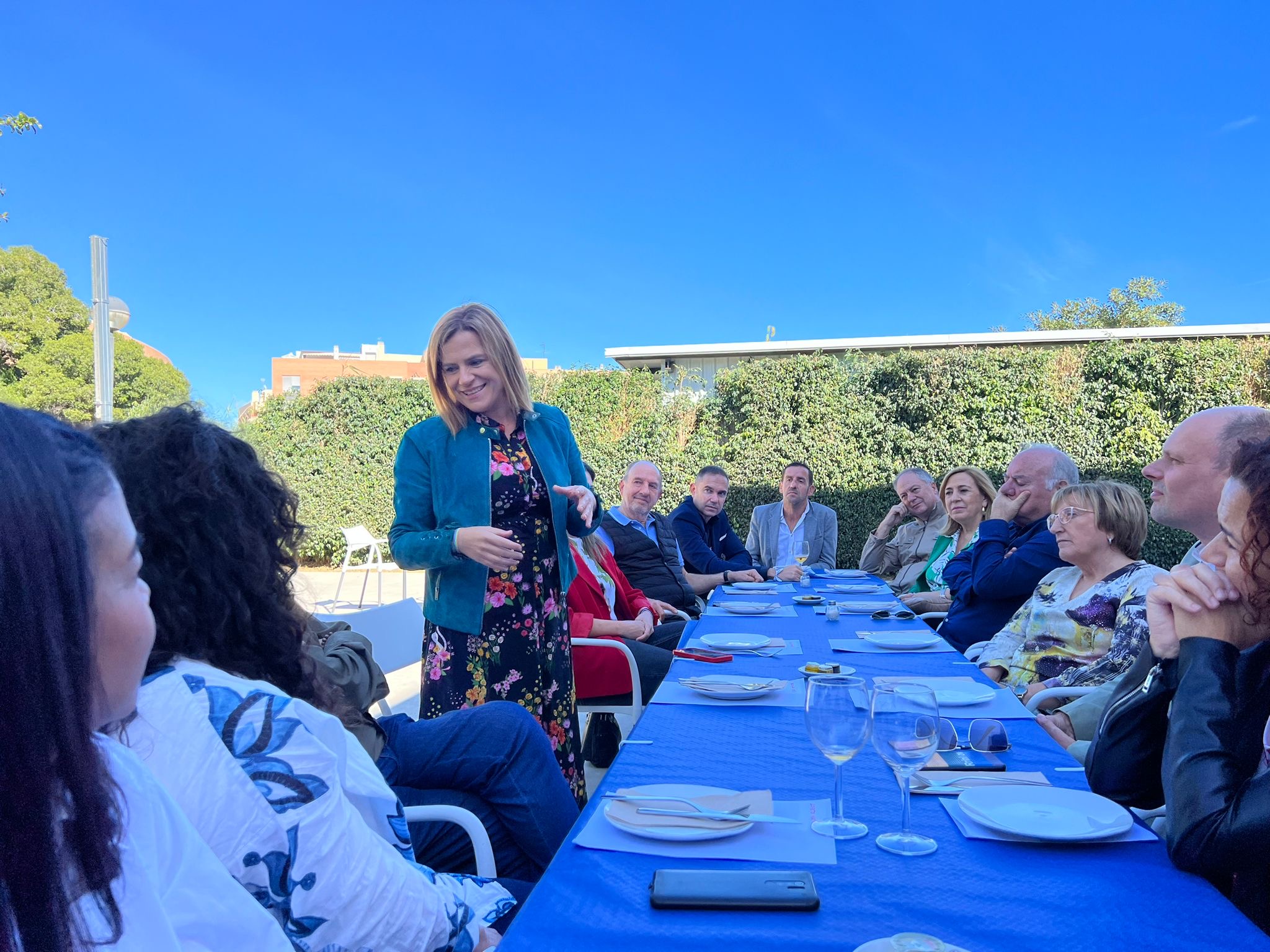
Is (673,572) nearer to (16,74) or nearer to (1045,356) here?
(1045,356)

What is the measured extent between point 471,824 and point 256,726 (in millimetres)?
723

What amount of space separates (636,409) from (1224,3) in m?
16.0

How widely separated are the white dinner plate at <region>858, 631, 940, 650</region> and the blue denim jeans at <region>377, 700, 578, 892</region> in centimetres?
147

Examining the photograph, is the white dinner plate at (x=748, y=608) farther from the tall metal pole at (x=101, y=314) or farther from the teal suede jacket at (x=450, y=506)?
the tall metal pole at (x=101, y=314)

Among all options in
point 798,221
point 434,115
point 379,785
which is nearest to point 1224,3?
point 798,221

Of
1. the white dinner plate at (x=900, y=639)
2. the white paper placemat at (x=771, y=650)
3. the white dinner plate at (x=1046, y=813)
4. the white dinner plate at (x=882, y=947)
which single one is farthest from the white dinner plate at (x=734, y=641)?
the white dinner plate at (x=882, y=947)

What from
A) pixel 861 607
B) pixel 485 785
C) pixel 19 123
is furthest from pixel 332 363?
pixel 485 785

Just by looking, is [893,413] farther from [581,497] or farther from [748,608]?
[581,497]

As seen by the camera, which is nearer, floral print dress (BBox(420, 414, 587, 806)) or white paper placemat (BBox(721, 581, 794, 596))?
floral print dress (BBox(420, 414, 587, 806))

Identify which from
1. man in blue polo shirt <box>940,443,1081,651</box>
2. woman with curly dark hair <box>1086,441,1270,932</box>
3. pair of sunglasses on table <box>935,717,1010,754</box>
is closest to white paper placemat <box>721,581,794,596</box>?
man in blue polo shirt <box>940,443,1081,651</box>

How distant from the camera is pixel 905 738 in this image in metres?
1.19

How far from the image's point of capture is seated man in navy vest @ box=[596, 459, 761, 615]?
194 inches

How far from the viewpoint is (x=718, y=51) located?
1866 cm

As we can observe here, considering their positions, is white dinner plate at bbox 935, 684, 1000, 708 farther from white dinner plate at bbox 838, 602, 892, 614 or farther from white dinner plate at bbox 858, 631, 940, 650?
white dinner plate at bbox 838, 602, 892, 614
